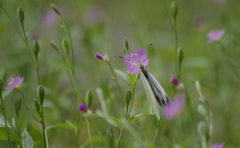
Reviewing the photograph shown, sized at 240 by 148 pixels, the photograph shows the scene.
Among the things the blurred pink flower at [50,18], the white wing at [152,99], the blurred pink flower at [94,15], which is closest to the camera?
the white wing at [152,99]

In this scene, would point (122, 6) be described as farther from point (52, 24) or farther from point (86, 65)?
point (86, 65)

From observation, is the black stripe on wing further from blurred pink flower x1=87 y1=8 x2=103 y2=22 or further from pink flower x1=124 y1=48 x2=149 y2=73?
blurred pink flower x1=87 y1=8 x2=103 y2=22

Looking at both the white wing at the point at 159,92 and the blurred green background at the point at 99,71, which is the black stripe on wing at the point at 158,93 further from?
the blurred green background at the point at 99,71

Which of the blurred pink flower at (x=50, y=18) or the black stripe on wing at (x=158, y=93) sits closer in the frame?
the black stripe on wing at (x=158, y=93)

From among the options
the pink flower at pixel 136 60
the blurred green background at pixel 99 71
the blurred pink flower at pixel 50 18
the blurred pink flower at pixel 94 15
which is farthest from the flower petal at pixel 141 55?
the blurred pink flower at pixel 94 15

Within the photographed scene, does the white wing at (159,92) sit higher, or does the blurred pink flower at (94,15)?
the white wing at (159,92)

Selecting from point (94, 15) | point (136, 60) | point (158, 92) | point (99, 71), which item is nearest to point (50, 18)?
point (94, 15)

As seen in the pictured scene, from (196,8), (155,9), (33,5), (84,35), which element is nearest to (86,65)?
(84,35)

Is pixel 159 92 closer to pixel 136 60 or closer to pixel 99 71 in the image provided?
pixel 136 60
